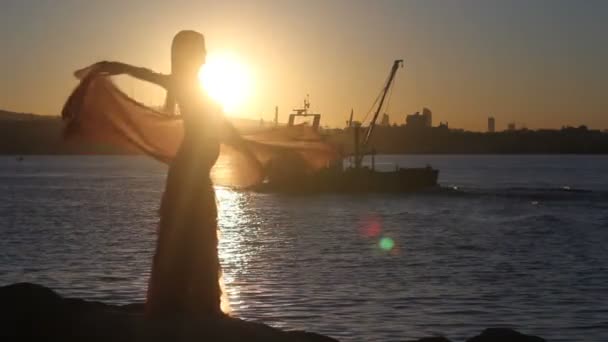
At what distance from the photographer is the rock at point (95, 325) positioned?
8.39m

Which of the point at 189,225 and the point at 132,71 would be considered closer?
the point at 132,71

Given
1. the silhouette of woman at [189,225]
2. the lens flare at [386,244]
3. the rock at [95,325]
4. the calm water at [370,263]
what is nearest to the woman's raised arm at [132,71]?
the silhouette of woman at [189,225]

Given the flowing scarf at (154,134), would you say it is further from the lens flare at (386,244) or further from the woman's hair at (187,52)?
the lens flare at (386,244)

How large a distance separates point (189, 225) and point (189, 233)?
0.07 m

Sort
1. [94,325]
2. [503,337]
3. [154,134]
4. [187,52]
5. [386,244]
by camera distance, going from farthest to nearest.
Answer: [386,244]
[503,337]
[154,134]
[94,325]
[187,52]

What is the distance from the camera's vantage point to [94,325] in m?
8.81

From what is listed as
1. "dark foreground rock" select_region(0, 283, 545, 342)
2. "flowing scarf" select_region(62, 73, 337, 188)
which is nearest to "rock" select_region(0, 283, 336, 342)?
"dark foreground rock" select_region(0, 283, 545, 342)

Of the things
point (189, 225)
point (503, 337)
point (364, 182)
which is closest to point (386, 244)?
point (503, 337)

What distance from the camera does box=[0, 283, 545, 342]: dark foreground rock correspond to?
840 centimetres

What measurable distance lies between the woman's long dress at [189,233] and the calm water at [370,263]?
10357 mm

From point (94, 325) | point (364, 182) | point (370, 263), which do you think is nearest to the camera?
point (94, 325)

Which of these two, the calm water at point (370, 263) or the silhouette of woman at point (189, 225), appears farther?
the calm water at point (370, 263)

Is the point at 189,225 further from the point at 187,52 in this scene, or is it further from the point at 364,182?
the point at 364,182

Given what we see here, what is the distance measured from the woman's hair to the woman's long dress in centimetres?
42
